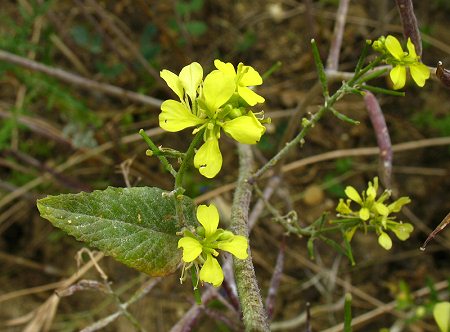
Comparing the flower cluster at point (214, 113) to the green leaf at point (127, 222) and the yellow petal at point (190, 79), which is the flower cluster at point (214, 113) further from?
the green leaf at point (127, 222)

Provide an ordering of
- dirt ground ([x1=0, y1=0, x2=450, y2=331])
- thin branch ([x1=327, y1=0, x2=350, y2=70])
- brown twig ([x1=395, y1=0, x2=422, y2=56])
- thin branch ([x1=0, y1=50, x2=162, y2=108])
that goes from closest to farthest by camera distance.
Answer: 1. brown twig ([x1=395, y1=0, x2=422, y2=56])
2. thin branch ([x1=327, y1=0, x2=350, y2=70])
3. thin branch ([x1=0, y1=50, x2=162, y2=108])
4. dirt ground ([x1=0, y1=0, x2=450, y2=331])

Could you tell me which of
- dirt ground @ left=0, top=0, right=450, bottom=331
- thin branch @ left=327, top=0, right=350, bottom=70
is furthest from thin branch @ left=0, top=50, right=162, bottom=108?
thin branch @ left=327, top=0, right=350, bottom=70

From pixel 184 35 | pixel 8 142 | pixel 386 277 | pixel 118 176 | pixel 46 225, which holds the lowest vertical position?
pixel 386 277

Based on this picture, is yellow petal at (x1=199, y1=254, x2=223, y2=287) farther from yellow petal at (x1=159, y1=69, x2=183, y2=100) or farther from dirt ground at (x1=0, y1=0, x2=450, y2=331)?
dirt ground at (x1=0, y1=0, x2=450, y2=331)

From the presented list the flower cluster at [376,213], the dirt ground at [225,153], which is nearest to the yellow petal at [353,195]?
the flower cluster at [376,213]

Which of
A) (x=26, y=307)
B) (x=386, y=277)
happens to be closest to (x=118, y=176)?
(x=26, y=307)

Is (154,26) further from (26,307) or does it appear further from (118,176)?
(26,307)
